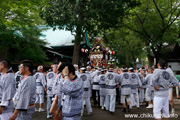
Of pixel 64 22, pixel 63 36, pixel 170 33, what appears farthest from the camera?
pixel 63 36

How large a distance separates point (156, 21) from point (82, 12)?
8977 millimetres

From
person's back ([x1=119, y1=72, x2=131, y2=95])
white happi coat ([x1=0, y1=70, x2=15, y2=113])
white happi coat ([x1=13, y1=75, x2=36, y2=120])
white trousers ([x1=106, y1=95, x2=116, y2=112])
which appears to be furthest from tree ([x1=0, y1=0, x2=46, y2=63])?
white happi coat ([x1=13, y1=75, x2=36, y2=120])

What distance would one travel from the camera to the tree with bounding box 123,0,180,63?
1709 centimetres

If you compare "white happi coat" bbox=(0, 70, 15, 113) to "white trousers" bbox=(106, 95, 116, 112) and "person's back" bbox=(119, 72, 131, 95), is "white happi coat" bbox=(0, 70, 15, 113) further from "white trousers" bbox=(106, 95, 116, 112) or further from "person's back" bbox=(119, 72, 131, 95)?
"person's back" bbox=(119, 72, 131, 95)

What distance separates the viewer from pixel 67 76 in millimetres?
3297

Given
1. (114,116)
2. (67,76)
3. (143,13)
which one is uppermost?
(143,13)

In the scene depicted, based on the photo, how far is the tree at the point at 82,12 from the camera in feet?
41.0

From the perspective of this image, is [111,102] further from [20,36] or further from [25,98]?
[20,36]

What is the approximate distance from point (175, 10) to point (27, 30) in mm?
14351

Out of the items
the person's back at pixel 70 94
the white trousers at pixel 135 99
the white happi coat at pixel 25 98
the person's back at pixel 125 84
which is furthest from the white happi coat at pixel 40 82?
the person's back at pixel 70 94

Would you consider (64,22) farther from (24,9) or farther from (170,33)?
(170,33)

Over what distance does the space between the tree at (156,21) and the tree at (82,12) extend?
4342 mm

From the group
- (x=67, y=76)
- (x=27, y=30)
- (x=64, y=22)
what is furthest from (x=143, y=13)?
(x=67, y=76)

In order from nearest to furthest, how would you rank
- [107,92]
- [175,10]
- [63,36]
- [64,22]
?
[107,92]
[64,22]
[175,10]
[63,36]
